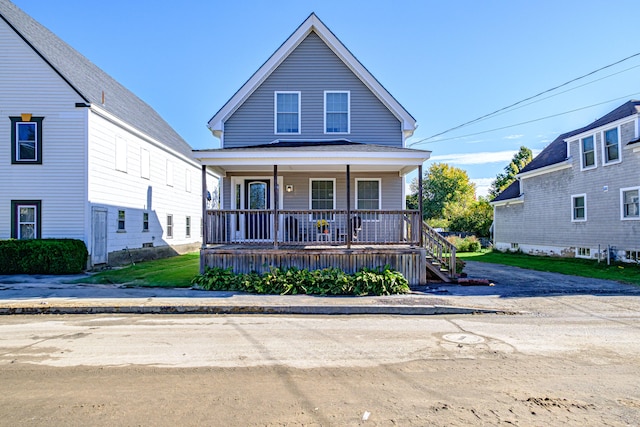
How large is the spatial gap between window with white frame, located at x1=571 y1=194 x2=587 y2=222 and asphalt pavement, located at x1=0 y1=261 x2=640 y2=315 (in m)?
7.23

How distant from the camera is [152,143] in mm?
19875

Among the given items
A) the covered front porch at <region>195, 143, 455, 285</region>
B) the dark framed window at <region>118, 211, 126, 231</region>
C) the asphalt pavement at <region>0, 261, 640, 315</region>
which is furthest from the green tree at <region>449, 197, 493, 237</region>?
the dark framed window at <region>118, 211, 126, 231</region>

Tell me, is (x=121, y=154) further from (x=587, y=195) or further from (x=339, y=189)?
(x=587, y=195)

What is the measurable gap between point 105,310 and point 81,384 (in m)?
4.59

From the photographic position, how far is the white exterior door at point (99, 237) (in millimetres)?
14562

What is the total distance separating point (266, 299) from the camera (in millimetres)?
9297

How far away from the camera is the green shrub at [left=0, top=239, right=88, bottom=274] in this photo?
42.6 ft

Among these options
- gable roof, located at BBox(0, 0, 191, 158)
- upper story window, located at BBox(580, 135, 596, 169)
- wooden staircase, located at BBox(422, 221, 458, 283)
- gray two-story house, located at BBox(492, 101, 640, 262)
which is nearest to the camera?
wooden staircase, located at BBox(422, 221, 458, 283)

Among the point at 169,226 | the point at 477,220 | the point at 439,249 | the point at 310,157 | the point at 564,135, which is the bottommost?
the point at 439,249

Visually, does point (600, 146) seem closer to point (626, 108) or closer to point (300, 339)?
point (626, 108)

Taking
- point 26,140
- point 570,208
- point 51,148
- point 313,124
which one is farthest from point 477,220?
point 26,140

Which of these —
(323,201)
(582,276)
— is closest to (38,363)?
(323,201)

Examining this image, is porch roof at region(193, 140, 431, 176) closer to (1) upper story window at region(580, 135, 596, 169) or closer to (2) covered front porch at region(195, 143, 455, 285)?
(2) covered front porch at region(195, 143, 455, 285)

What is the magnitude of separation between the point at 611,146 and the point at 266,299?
15922 mm
